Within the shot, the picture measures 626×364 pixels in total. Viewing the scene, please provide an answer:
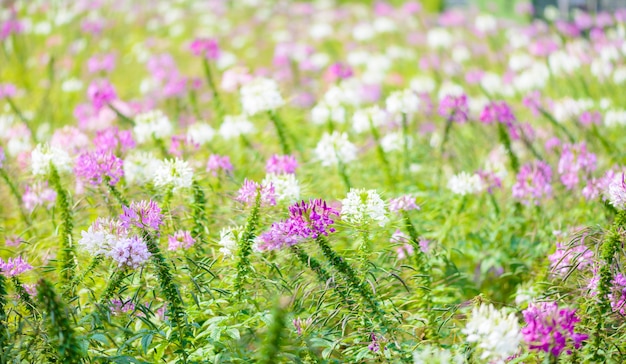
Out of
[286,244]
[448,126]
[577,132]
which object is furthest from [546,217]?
[286,244]

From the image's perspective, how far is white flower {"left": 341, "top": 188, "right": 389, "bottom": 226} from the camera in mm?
2139

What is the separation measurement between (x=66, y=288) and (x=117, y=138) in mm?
920

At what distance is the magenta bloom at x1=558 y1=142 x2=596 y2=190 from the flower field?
0.04 feet

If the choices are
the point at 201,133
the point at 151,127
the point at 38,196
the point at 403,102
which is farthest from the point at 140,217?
the point at 403,102

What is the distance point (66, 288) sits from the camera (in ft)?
7.23

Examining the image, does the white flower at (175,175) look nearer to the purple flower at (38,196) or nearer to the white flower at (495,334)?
the purple flower at (38,196)

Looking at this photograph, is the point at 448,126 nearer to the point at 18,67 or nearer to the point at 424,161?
the point at 424,161

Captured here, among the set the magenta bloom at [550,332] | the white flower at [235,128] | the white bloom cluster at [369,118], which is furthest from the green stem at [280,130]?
the magenta bloom at [550,332]

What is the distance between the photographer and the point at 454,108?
11.8 feet

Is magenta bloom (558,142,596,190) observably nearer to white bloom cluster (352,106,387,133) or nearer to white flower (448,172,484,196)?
white flower (448,172,484,196)

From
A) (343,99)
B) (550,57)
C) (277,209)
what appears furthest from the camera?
(550,57)

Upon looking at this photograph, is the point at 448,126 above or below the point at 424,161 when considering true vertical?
above

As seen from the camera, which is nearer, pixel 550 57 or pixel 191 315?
pixel 191 315

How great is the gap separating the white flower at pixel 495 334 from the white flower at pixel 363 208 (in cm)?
52
